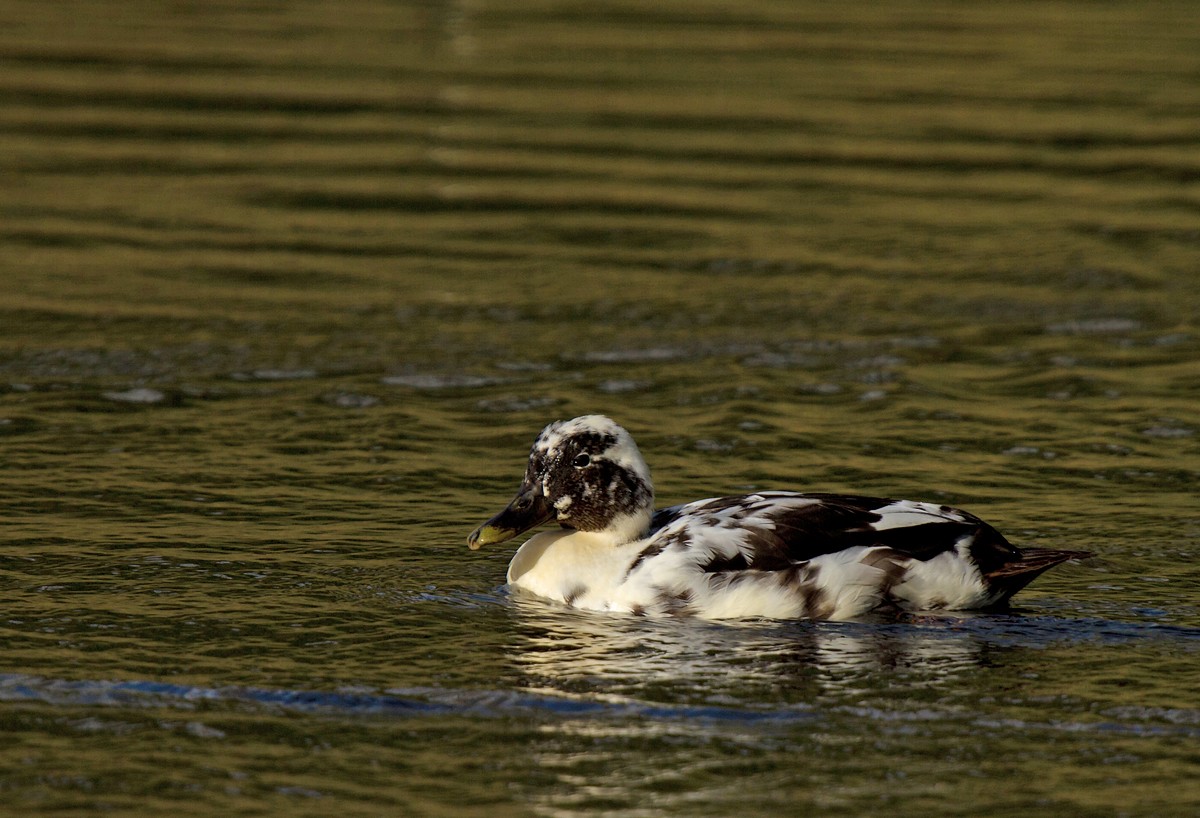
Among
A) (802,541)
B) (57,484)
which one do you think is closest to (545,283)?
(57,484)

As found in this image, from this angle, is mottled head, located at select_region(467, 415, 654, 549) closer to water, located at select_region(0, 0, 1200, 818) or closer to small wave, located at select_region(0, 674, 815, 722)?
water, located at select_region(0, 0, 1200, 818)

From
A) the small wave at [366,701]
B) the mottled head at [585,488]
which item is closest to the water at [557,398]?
the small wave at [366,701]

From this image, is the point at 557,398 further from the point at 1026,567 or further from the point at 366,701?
the point at 366,701

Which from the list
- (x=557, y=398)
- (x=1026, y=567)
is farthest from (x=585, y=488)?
(x=557, y=398)

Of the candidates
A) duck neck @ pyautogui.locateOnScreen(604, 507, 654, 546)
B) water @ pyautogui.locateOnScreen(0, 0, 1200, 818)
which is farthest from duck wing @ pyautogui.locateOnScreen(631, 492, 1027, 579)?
water @ pyautogui.locateOnScreen(0, 0, 1200, 818)

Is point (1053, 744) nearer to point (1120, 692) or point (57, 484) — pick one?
point (1120, 692)

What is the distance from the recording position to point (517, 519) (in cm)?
1066

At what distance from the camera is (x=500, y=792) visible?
7.87 metres

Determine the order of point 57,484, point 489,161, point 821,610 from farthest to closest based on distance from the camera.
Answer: point 489,161 → point 57,484 → point 821,610

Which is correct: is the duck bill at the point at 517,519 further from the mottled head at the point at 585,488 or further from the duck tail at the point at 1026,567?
the duck tail at the point at 1026,567

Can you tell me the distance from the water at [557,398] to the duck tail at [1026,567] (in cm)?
22

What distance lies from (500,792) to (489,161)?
15603mm

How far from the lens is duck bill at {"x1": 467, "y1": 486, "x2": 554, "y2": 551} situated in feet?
34.8

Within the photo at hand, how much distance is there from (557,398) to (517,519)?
12.7ft
